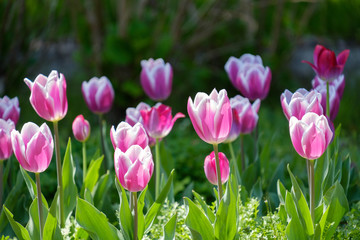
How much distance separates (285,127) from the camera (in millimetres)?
4363

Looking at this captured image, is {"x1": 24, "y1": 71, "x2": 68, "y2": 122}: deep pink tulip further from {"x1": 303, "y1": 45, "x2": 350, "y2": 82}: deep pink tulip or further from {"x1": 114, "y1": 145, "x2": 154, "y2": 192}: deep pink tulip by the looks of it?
{"x1": 303, "y1": 45, "x2": 350, "y2": 82}: deep pink tulip

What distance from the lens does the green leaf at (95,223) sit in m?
1.42

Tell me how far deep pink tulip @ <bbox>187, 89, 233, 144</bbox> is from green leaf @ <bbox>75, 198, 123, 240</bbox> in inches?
14.9

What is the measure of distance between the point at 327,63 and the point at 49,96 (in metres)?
0.96

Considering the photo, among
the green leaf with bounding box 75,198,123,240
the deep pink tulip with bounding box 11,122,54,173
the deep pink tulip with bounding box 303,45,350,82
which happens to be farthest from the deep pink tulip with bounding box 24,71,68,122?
the deep pink tulip with bounding box 303,45,350,82

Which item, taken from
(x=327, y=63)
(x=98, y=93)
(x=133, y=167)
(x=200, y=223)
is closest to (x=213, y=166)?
(x=200, y=223)

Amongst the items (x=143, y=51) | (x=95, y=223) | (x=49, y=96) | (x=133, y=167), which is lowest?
(x=95, y=223)

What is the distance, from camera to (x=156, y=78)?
2.22m

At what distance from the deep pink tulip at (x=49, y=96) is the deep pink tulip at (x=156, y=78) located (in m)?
0.74

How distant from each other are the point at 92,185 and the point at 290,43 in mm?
4187

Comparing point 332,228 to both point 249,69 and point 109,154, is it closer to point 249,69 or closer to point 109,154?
point 249,69

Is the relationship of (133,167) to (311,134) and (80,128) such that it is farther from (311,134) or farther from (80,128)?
(80,128)

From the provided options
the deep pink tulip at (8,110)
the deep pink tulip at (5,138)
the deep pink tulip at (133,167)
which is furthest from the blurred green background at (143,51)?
the deep pink tulip at (133,167)

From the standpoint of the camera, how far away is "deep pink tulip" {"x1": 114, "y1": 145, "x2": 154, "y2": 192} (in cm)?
129
